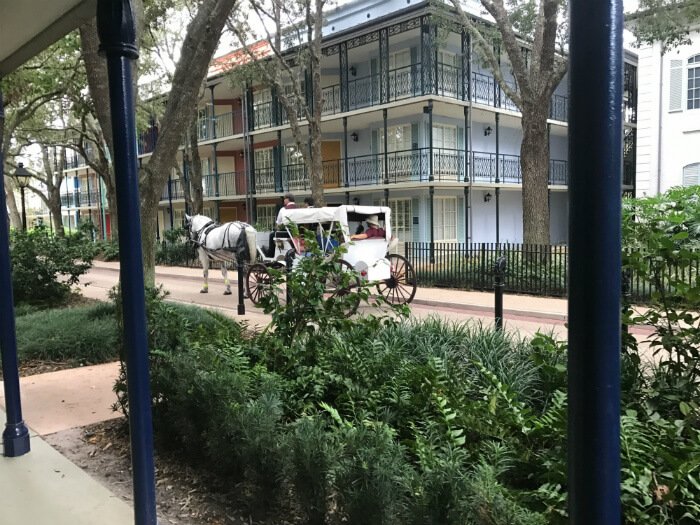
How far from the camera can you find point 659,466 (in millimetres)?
2873

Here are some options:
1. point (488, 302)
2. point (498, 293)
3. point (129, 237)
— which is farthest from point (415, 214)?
point (129, 237)

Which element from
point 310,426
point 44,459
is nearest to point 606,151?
point 310,426

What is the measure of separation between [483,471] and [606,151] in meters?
1.81

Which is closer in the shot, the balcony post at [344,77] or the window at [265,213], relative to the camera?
the balcony post at [344,77]

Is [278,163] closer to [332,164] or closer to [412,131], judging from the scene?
[332,164]

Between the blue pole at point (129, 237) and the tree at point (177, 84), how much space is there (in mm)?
3388

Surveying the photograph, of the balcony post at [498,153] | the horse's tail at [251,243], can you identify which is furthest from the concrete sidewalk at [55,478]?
the balcony post at [498,153]

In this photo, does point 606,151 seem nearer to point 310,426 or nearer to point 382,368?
point 310,426

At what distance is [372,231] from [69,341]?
21.2ft

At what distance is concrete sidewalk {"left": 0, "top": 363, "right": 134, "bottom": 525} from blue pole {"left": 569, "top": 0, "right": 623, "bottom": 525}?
3.19 meters

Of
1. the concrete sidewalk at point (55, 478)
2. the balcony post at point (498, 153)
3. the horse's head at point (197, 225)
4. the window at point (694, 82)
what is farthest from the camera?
the balcony post at point (498, 153)

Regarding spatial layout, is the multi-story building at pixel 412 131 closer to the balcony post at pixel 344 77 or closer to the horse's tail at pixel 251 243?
the balcony post at pixel 344 77

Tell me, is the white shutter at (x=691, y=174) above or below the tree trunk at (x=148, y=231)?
above

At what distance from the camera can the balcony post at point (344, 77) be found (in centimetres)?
2545
